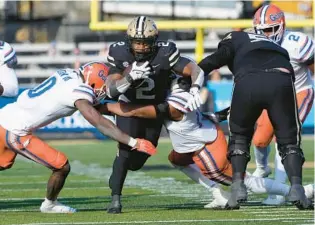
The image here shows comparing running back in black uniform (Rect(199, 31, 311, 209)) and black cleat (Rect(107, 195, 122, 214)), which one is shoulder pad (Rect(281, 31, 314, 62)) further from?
black cleat (Rect(107, 195, 122, 214))

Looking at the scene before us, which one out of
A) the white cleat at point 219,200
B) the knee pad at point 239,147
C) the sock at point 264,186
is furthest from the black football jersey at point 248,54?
the white cleat at point 219,200

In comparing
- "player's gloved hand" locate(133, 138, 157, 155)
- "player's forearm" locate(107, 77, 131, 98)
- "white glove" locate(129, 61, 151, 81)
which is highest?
"white glove" locate(129, 61, 151, 81)

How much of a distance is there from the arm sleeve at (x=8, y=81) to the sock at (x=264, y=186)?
1833mm

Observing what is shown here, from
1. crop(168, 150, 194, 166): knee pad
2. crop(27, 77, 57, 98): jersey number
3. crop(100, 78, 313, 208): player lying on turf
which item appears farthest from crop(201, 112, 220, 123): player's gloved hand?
crop(27, 77, 57, 98): jersey number

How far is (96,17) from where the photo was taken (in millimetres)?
13039

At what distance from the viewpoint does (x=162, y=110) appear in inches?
285


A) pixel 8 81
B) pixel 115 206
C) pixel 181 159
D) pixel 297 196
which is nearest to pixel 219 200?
pixel 181 159

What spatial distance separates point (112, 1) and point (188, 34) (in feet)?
16.2

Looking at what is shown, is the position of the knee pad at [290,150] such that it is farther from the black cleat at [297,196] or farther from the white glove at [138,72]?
the white glove at [138,72]

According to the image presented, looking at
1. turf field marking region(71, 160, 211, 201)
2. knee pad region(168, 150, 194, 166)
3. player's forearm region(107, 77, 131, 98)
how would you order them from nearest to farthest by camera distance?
player's forearm region(107, 77, 131, 98)
knee pad region(168, 150, 194, 166)
turf field marking region(71, 160, 211, 201)

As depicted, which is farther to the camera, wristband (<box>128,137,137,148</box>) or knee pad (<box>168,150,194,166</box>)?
knee pad (<box>168,150,194,166</box>)

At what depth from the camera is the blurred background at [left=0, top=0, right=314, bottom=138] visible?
1410 cm

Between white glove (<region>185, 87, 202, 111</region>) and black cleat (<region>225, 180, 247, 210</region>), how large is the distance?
2.01 ft

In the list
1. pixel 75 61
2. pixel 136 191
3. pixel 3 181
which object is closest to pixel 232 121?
pixel 136 191
